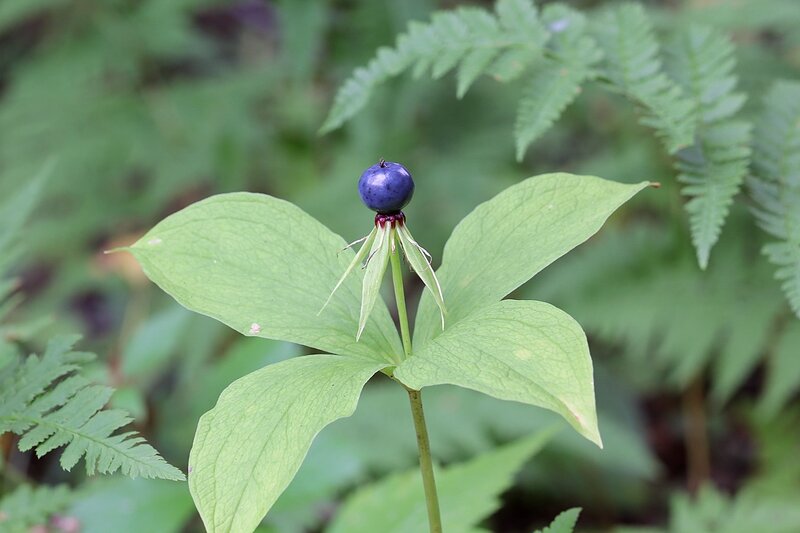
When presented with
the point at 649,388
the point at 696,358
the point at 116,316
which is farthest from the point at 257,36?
the point at 696,358

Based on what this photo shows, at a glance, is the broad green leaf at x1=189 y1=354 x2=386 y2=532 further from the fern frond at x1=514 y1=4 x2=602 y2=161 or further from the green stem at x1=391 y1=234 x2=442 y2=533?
the fern frond at x1=514 y1=4 x2=602 y2=161

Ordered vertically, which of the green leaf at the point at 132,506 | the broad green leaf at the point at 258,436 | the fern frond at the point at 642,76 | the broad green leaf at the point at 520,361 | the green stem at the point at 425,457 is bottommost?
the green leaf at the point at 132,506

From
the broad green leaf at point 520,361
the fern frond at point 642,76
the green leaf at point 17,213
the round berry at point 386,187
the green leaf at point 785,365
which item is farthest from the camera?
the green leaf at point 785,365

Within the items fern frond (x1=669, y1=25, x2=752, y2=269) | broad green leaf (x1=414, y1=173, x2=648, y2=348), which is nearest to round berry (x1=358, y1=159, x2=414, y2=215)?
broad green leaf (x1=414, y1=173, x2=648, y2=348)

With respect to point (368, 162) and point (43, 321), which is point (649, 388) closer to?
point (368, 162)

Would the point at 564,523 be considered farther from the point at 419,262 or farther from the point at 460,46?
the point at 460,46

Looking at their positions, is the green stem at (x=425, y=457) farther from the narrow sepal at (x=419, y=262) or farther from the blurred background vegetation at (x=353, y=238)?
the blurred background vegetation at (x=353, y=238)

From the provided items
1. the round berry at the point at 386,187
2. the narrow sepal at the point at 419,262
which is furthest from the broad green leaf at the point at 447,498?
the round berry at the point at 386,187
